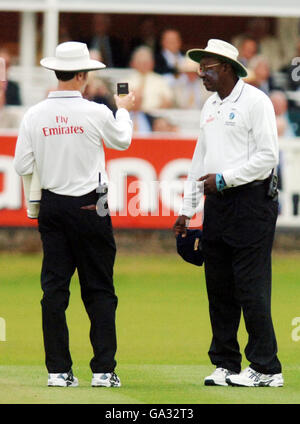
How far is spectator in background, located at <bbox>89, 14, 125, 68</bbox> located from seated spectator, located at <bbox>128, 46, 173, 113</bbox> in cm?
53

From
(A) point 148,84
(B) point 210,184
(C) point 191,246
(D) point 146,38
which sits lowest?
(C) point 191,246

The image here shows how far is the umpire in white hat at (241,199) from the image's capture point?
8984mm

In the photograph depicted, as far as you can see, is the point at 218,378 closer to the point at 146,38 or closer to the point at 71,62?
the point at 71,62

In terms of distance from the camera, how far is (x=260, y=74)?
19.9 metres

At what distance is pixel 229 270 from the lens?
9.29 m

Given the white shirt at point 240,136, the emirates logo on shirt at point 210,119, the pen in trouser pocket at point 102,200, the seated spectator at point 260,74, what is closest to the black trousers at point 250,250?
the white shirt at point 240,136

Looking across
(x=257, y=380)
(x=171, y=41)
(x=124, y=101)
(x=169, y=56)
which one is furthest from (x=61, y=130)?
(x=169, y=56)

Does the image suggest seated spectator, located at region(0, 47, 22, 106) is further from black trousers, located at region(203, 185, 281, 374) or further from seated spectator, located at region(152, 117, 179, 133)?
black trousers, located at region(203, 185, 281, 374)

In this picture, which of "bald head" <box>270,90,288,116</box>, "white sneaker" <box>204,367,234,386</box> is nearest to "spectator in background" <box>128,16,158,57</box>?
"bald head" <box>270,90,288,116</box>

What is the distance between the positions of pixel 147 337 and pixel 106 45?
8280 mm

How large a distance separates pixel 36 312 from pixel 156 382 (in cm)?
527

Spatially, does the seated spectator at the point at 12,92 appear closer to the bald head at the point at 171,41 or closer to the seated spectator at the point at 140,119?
the seated spectator at the point at 140,119
